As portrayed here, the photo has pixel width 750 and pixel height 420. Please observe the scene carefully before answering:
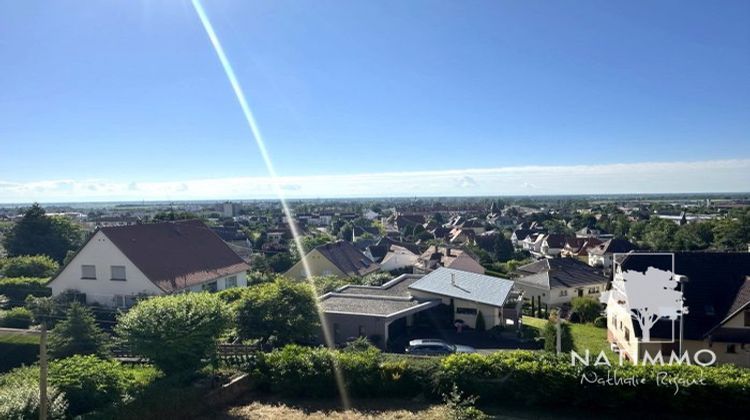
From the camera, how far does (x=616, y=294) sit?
23297 millimetres

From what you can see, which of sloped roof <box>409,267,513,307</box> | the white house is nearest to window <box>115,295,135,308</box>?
the white house

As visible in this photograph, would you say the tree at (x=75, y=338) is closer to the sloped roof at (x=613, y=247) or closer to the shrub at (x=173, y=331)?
the shrub at (x=173, y=331)

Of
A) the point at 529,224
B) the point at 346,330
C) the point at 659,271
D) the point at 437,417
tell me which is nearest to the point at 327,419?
the point at 437,417

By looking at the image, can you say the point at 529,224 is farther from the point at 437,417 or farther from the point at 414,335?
the point at 437,417

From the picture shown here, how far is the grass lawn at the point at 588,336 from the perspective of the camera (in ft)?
78.0

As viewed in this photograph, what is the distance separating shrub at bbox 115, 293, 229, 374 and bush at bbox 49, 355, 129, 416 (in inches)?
51.6

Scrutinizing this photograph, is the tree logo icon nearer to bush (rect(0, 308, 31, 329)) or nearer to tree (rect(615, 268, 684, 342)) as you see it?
tree (rect(615, 268, 684, 342))

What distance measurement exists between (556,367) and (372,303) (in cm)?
1411

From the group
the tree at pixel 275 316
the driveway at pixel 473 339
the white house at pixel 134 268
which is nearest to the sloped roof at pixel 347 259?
the white house at pixel 134 268

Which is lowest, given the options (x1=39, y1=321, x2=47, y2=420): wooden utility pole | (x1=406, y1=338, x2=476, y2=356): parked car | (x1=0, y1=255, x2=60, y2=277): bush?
(x1=406, y1=338, x2=476, y2=356): parked car

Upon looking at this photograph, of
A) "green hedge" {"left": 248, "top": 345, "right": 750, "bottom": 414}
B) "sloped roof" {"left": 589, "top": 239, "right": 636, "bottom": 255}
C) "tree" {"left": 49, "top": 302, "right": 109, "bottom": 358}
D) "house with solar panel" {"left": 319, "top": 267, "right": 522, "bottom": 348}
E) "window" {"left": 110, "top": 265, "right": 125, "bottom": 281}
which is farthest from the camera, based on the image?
"sloped roof" {"left": 589, "top": 239, "right": 636, "bottom": 255}

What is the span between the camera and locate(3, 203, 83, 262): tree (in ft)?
154

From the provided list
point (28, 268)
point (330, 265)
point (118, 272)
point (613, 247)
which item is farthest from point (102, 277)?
point (613, 247)

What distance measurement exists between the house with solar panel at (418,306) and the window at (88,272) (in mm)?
14692
